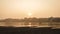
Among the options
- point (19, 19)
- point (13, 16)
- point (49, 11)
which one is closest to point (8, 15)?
point (13, 16)

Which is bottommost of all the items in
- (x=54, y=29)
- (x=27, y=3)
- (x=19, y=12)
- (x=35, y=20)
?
(x=54, y=29)

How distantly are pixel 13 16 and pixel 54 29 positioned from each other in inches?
19.4

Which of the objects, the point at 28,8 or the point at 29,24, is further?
the point at 28,8

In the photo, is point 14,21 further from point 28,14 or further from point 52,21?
point 52,21

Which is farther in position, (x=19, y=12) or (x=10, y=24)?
(x=19, y=12)

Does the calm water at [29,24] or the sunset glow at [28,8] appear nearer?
the calm water at [29,24]

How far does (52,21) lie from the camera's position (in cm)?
132

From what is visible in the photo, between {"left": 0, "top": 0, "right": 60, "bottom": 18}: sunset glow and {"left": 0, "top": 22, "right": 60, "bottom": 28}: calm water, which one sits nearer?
{"left": 0, "top": 22, "right": 60, "bottom": 28}: calm water

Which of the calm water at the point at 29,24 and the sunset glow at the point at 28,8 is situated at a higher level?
the sunset glow at the point at 28,8

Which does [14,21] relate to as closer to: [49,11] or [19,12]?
[19,12]

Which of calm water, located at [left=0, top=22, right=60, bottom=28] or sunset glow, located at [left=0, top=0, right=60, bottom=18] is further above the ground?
sunset glow, located at [left=0, top=0, right=60, bottom=18]

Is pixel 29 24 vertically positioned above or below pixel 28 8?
below

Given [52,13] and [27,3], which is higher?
[27,3]

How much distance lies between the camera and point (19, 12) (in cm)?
142
